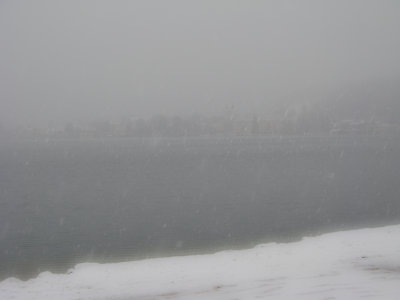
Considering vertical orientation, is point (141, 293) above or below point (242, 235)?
above

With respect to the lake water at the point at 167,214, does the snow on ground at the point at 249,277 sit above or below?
above

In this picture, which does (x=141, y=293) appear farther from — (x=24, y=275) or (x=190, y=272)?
(x=24, y=275)

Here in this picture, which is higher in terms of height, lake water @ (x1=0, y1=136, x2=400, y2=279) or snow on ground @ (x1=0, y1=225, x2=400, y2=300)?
snow on ground @ (x1=0, y1=225, x2=400, y2=300)

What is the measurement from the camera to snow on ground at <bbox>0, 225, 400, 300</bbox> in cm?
817

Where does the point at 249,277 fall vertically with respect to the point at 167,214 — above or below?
above

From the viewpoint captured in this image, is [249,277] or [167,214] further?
[167,214]

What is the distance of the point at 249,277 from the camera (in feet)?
31.6

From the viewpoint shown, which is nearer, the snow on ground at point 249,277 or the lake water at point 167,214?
the snow on ground at point 249,277

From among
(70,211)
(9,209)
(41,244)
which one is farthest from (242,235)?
(9,209)

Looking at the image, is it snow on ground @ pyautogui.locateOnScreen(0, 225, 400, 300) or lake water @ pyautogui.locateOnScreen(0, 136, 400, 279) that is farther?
lake water @ pyautogui.locateOnScreen(0, 136, 400, 279)

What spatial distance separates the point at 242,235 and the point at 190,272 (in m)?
11.2

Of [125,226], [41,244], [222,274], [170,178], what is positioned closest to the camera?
[222,274]

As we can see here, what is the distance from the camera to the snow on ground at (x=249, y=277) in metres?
8.17

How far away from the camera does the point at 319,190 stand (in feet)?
131
